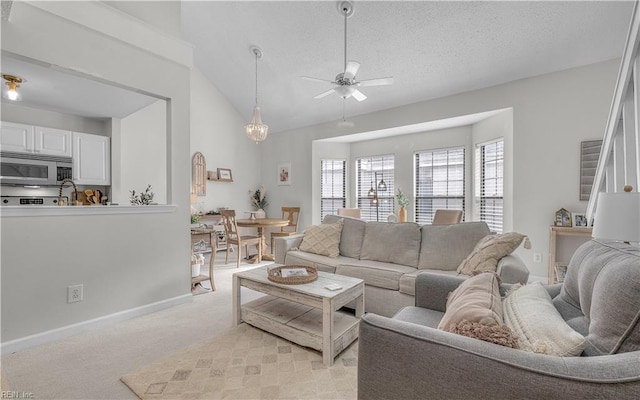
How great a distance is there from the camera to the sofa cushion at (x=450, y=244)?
276 centimetres

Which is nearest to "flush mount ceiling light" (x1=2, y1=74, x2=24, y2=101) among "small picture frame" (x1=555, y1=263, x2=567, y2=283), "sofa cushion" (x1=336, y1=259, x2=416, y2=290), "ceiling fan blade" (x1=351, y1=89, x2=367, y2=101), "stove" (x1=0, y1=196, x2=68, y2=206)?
"stove" (x1=0, y1=196, x2=68, y2=206)

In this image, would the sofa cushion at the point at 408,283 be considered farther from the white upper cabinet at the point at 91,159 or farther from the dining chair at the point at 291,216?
the white upper cabinet at the point at 91,159

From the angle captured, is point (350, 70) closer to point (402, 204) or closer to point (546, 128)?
point (546, 128)

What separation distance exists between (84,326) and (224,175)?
4.21 metres

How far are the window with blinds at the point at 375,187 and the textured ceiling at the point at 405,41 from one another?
1227mm

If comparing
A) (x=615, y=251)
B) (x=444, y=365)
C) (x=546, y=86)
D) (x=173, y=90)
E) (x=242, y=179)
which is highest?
(x=546, y=86)

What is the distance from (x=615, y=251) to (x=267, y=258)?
4.72 metres

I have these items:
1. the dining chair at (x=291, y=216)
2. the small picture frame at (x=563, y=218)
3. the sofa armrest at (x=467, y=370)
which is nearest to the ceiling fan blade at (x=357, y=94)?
the sofa armrest at (x=467, y=370)

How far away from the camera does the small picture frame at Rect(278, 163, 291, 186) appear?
665 cm

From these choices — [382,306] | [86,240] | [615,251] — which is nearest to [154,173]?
[86,240]

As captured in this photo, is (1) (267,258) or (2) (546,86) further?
(1) (267,258)

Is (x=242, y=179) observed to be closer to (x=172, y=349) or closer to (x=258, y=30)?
(x=258, y=30)

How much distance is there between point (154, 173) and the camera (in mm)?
5262

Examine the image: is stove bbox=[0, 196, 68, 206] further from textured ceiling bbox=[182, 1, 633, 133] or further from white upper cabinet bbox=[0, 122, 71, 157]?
textured ceiling bbox=[182, 1, 633, 133]
